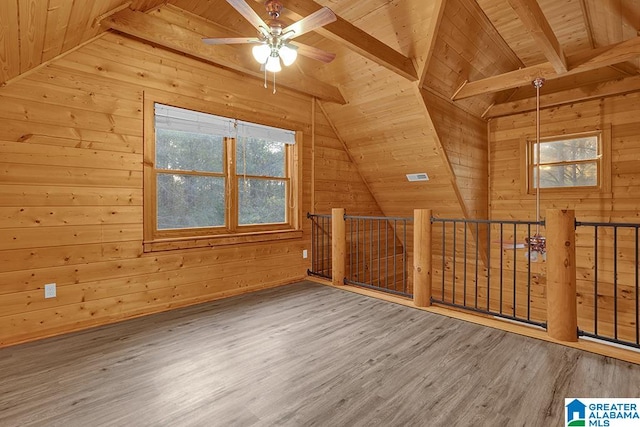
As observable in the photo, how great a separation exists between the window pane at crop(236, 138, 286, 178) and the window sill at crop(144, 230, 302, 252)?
78 cm

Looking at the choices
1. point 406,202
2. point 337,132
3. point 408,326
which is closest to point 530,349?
point 408,326

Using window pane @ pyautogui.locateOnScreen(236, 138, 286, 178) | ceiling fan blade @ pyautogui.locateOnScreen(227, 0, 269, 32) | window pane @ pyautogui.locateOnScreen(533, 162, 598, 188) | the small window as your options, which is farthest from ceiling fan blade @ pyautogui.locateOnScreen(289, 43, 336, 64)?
window pane @ pyautogui.locateOnScreen(533, 162, 598, 188)

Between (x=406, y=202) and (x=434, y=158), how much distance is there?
3.82 feet

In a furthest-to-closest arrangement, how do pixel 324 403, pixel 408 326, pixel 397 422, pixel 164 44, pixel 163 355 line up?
1. pixel 164 44
2. pixel 408 326
3. pixel 163 355
4. pixel 324 403
5. pixel 397 422

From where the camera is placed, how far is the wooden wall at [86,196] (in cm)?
250

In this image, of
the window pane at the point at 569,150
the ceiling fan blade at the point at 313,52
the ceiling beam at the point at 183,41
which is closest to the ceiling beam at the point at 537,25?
the ceiling fan blade at the point at 313,52

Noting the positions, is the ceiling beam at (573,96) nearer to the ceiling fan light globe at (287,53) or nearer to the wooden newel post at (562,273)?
the wooden newel post at (562,273)

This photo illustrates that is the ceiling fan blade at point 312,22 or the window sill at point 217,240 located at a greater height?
the ceiling fan blade at point 312,22

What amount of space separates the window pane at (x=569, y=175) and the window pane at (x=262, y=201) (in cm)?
391

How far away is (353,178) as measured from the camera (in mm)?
5430

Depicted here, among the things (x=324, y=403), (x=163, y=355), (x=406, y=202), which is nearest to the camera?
(x=324, y=403)

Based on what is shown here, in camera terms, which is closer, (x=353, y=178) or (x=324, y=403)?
(x=324, y=403)

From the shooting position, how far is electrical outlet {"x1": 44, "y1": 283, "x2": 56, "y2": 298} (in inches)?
104

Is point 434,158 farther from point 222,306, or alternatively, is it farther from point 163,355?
point 163,355
